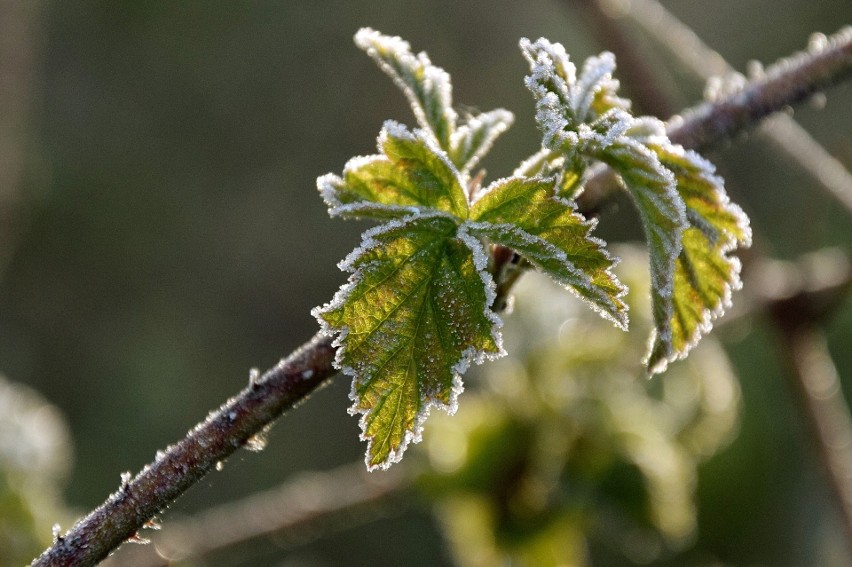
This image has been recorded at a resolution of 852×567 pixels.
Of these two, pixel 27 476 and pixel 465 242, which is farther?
pixel 27 476

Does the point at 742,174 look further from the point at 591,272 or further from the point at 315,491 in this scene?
the point at 591,272

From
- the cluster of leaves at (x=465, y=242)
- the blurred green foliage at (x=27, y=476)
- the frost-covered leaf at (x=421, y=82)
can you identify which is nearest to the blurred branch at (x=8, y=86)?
the blurred green foliage at (x=27, y=476)

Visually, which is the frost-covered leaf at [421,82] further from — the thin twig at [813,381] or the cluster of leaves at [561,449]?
the thin twig at [813,381]

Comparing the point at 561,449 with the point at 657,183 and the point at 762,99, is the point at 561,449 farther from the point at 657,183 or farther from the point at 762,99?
the point at 657,183

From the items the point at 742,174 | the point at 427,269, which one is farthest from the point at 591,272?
the point at 742,174

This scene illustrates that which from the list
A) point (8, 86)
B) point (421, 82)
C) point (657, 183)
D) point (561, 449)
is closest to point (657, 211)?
point (657, 183)

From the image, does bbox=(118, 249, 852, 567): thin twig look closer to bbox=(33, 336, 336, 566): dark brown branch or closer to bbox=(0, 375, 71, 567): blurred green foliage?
bbox=(0, 375, 71, 567): blurred green foliage
